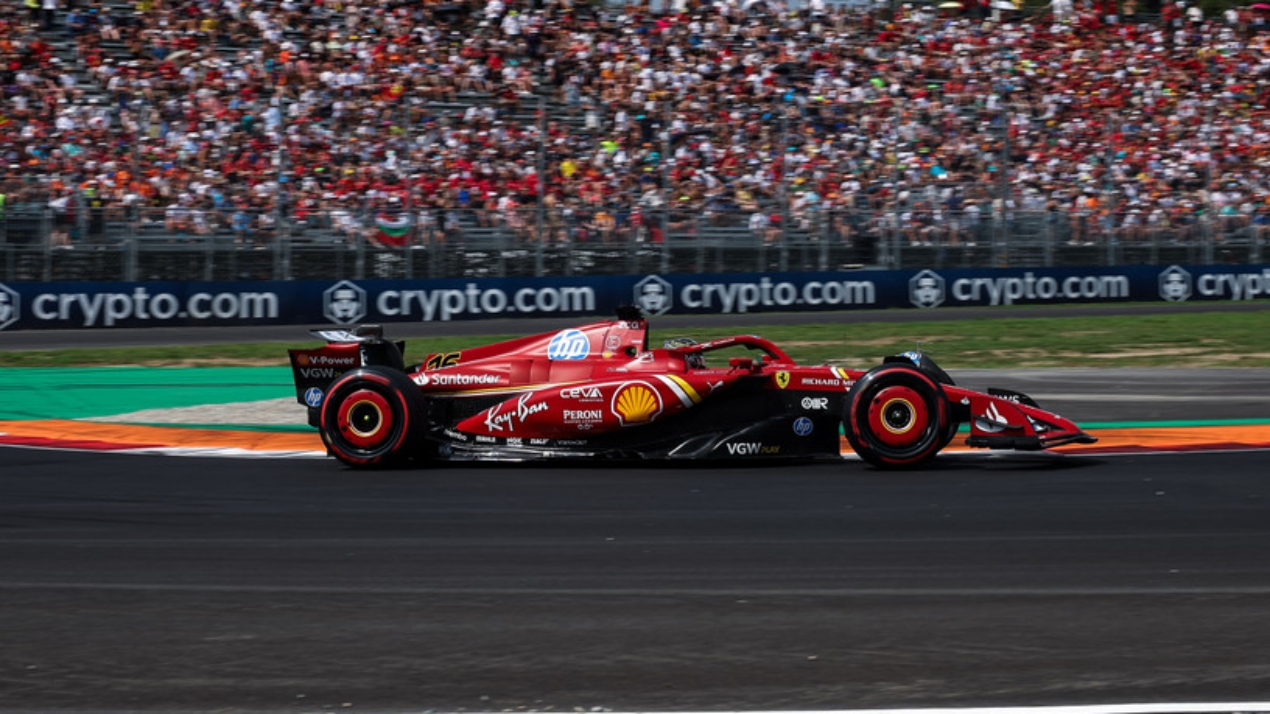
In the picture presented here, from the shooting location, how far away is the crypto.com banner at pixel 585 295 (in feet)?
75.2

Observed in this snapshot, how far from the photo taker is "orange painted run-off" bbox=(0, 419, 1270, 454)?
10953 millimetres

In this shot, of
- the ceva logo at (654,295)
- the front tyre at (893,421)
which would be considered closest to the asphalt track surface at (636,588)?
the front tyre at (893,421)

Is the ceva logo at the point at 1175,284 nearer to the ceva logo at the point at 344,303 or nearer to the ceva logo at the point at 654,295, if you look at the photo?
the ceva logo at the point at 654,295

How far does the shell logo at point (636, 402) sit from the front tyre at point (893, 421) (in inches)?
46.3

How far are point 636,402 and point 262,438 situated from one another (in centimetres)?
369

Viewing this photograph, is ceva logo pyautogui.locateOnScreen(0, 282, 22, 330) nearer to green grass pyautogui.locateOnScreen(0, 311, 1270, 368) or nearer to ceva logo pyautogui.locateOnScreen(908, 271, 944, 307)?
green grass pyautogui.locateOnScreen(0, 311, 1270, 368)

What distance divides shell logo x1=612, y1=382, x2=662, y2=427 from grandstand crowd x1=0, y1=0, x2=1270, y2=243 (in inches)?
576

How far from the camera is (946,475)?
9336 mm

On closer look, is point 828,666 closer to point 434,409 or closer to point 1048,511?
point 1048,511

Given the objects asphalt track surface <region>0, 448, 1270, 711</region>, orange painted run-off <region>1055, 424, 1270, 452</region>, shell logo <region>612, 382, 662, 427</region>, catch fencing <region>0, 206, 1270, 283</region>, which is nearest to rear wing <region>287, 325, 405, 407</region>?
asphalt track surface <region>0, 448, 1270, 711</region>

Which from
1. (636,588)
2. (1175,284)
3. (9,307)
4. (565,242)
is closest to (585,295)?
(565,242)

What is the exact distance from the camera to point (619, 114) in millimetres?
26672

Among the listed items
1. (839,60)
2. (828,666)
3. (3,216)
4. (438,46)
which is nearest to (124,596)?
(828,666)

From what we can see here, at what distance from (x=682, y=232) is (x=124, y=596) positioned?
19.8m
